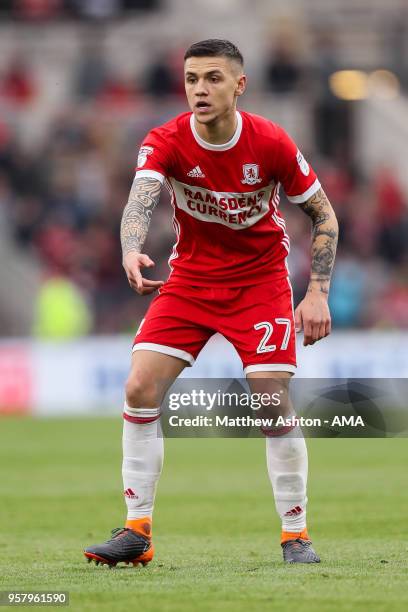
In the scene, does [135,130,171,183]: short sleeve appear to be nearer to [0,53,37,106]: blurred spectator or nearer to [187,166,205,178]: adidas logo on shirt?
[187,166,205,178]: adidas logo on shirt

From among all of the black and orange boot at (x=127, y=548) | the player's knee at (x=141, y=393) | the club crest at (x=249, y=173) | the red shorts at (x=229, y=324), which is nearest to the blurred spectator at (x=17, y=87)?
the red shorts at (x=229, y=324)

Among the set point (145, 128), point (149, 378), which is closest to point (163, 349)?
point (149, 378)

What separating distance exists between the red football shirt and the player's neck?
3cm

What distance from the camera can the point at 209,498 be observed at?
36.0 ft

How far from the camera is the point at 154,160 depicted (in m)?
7.16

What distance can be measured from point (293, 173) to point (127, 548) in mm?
2054

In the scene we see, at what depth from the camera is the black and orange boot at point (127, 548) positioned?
7125 millimetres

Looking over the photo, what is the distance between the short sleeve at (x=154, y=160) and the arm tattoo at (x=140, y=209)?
0.04 metres

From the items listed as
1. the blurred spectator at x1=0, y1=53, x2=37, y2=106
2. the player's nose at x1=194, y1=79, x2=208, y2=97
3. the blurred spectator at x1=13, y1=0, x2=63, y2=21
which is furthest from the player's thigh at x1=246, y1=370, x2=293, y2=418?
the blurred spectator at x1=13, y1=0, x2=63, y2=21

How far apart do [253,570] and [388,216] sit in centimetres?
1518

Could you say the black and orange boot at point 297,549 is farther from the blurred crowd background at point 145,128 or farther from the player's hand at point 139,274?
the blurred crowd background at point 145,128

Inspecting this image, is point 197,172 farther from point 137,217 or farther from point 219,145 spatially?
point 137,217

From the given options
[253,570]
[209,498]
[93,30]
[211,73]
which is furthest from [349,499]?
[93,30]

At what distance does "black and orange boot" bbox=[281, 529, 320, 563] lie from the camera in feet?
23.6
